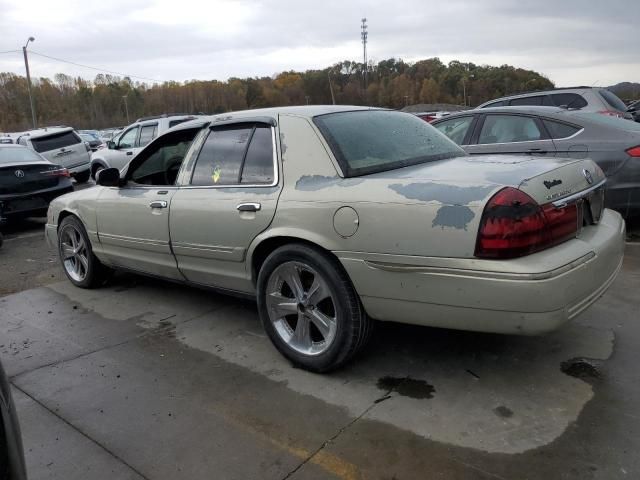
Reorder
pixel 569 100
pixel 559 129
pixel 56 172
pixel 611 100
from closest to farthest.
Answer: pixel 559 129 → pixel 611 100 → pixel 569 100 → pixel 56 172

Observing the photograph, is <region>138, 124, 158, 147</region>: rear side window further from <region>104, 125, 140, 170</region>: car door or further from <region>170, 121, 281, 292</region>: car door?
<region>170, 121, 281, 292</region>: car door

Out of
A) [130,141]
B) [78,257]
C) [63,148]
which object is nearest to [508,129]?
[78,257]

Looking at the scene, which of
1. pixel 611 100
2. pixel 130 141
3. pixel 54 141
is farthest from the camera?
pixel 54 141

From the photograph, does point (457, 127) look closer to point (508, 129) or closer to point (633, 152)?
point (508, 129)

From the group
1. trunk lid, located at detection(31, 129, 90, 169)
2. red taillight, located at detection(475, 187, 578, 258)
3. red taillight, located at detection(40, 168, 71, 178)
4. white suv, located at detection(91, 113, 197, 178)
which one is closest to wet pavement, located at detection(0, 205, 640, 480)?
red taillight, located at detection(475, 187, 578, 258)

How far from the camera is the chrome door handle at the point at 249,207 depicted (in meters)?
3.31

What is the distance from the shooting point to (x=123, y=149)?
1303 centimetres

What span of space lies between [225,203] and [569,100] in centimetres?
718

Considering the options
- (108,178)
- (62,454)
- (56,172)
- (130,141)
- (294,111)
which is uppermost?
(294,111)

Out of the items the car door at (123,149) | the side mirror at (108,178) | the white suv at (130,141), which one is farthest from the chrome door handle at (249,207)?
the car door at (123,149)

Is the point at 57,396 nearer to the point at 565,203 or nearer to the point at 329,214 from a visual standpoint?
the point at 329,214

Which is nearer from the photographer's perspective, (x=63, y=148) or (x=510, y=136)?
(x=510, y=136)

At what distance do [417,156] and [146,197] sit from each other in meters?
2.13

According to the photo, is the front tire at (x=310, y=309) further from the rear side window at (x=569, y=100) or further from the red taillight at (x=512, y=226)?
the rear side window at (x=569, y=100)
